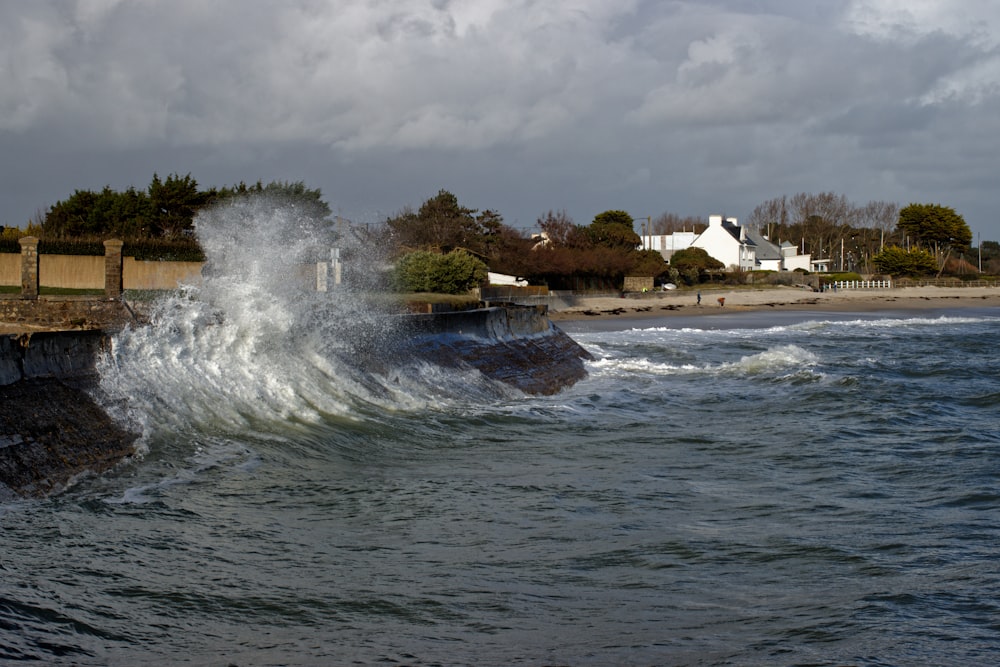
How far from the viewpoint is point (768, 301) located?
242 feet

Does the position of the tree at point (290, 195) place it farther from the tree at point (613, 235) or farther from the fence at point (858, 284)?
the fence at point (858, 284)

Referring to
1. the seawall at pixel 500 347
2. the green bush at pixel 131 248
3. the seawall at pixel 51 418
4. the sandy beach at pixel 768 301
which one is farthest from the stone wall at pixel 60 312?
the sandy beach at pixel 768 301

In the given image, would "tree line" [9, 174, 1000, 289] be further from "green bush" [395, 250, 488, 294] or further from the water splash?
the water splash

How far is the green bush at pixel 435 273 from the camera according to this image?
4119cm

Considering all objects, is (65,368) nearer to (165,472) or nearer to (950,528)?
(165,472)

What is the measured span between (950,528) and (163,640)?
20.0 feet

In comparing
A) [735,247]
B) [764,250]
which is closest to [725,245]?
[735,247]

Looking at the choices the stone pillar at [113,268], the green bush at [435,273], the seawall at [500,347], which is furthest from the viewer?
the green bush at [435,273]

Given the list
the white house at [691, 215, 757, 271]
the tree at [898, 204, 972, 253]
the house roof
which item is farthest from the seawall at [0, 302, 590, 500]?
the tree at [898, 204, 972, 253]

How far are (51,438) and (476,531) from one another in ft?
13.2

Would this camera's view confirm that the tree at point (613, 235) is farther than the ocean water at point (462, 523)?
Yes

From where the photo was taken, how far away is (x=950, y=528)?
25.9 ft

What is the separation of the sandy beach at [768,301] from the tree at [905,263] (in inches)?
429

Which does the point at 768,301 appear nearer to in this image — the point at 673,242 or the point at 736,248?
the point at 736,248
